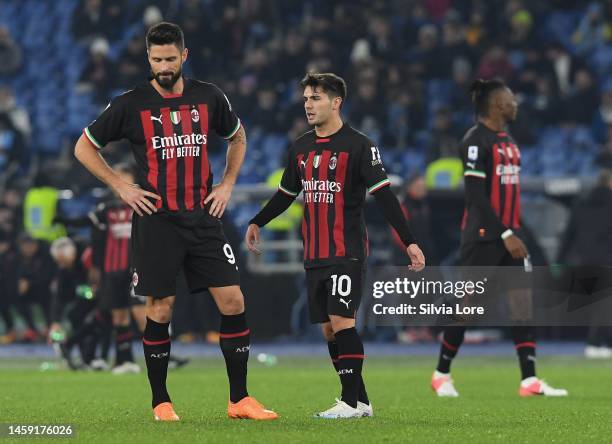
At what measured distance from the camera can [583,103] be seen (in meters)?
20.8

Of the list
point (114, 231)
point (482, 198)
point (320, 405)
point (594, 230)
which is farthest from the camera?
point (594, 230)

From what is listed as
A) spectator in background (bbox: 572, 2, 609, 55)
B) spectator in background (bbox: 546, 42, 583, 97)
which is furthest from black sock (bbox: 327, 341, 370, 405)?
spectator in background (bbox: 572, 2, 609, 55)

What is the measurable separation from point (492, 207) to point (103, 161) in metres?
3.32

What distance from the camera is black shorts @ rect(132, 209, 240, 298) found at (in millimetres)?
7242

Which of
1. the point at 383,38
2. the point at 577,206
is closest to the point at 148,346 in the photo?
the point at 577,206

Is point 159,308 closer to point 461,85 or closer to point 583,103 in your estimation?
point 583,103

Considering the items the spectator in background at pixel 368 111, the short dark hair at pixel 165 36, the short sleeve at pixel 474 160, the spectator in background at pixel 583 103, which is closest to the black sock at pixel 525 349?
the short sleeve at pixel 474 160

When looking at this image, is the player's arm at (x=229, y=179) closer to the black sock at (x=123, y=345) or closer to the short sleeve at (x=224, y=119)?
the short sleeve at (x=224, y=119)

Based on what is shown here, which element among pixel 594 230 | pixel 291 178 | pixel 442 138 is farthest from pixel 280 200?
pixel 442 138

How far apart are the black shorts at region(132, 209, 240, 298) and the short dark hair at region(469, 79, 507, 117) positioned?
318 centimetres

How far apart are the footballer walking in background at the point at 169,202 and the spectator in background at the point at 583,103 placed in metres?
14.1

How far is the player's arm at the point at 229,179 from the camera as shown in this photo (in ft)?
24.0

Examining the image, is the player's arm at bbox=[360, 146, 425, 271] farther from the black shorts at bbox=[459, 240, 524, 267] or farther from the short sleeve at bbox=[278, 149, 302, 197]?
the black shorts at bbox=[459, 240, 524, 267]

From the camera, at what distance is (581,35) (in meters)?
23.1
